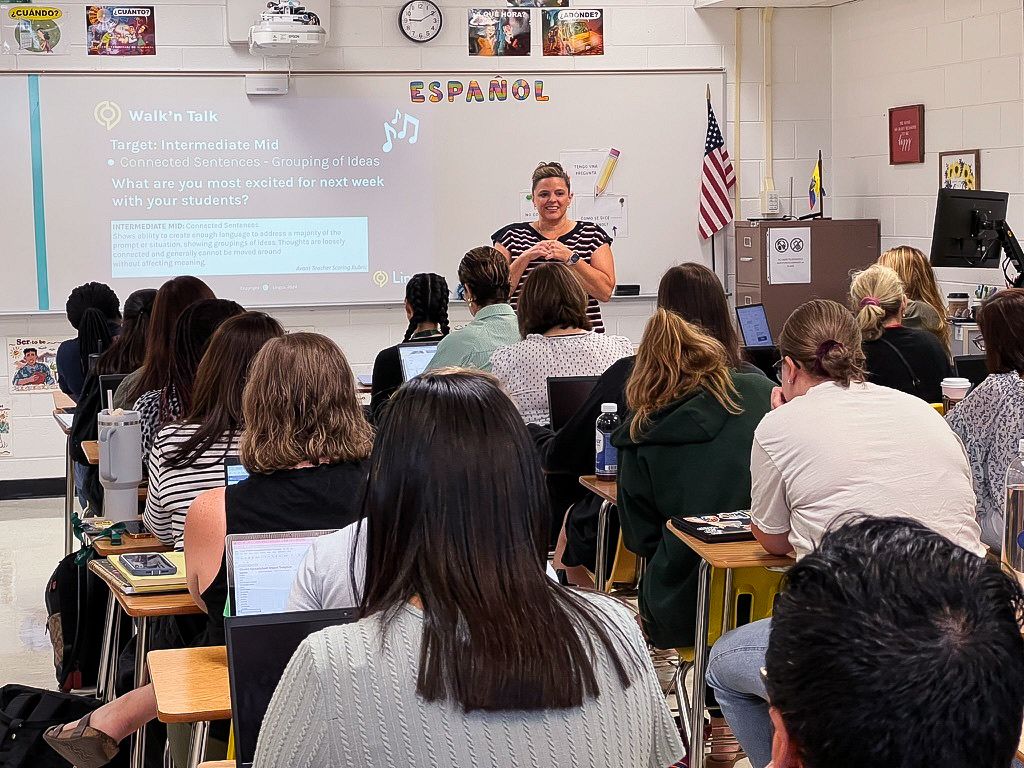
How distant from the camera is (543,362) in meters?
4.55

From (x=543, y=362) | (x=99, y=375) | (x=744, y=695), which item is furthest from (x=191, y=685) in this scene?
(x=99, y=375)

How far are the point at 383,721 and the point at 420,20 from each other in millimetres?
6462

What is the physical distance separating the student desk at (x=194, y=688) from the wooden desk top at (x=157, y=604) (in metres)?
0.21

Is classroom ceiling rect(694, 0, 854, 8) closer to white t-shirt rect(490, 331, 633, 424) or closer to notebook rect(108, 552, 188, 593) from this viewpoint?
white t-shirt rect(490, 331, 633, 424)

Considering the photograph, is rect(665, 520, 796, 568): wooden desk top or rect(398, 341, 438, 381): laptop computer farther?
rect(398, 341, 438, 381): laptop computer

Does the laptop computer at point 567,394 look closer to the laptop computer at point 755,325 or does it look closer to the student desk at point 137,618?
the student desk at point 137,618

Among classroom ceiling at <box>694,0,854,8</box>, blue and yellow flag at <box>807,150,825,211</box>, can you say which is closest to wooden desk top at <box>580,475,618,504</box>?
blue and yellow flag at <box>807,150,825,211</box>

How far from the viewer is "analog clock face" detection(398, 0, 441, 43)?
729 cm

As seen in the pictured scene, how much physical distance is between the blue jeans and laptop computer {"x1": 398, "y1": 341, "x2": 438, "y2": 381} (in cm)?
284

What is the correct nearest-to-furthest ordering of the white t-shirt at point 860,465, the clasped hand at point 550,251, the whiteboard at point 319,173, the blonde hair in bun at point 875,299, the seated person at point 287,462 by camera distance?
the seated person at point 287,462
the white t-shirt at point 860,465
the blonde hair in bun at point 875,299
the clasped hand at point 550,251
the whiteboard at point 319,173

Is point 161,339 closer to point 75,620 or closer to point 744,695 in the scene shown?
point 75,620

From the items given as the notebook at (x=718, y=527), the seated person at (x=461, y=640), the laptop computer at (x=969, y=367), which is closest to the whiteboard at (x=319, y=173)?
the laptop computer at (x=969, y=367)

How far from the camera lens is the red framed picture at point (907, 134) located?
7.06 metres

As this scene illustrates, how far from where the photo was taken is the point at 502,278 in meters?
5.07
